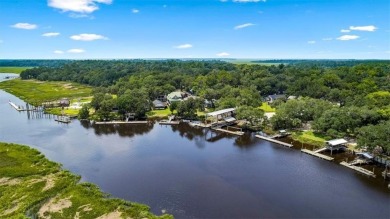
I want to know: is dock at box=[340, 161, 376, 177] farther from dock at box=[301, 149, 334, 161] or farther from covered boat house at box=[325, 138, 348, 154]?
covered boat house at box=[325, 138, 348, 154]

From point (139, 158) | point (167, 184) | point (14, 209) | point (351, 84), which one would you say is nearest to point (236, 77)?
point (351, 84)

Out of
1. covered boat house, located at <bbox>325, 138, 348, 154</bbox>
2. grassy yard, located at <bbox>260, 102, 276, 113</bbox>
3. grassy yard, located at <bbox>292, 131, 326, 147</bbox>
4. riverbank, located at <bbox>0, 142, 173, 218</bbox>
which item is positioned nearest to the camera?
riverbank, located at <bbox>0, 142, 173, 218</bbox>

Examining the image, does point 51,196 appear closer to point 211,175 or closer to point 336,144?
point 211,175

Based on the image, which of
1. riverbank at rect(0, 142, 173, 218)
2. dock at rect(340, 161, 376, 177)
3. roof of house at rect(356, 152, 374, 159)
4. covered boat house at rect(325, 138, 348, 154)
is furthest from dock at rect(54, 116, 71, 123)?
roof of house at rect(356, 152, 374, 159)

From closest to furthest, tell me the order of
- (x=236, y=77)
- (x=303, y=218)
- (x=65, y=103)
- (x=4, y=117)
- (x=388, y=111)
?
(x=303, y=218) < (x=388, y=111) < (x=4, y=117) < (x=65, y=103) < (x=236, y=77)

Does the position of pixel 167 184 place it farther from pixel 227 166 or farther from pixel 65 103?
pixel 65 103

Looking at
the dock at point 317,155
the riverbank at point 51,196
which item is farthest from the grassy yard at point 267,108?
the riverbank at point 51,196
